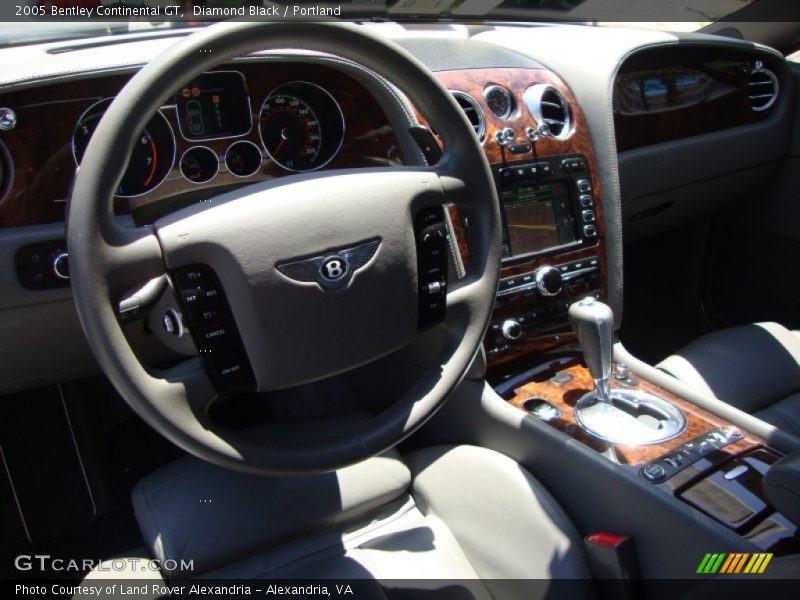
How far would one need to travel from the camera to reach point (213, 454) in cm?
99

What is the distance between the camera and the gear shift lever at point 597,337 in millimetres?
1460

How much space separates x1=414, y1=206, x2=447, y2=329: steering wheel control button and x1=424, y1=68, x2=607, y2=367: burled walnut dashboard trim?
17.4 inches

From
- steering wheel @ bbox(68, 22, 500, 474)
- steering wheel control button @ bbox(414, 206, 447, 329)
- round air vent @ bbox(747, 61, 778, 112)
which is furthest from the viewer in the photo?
round air vent @ bbox(747, 61, 778, 112)

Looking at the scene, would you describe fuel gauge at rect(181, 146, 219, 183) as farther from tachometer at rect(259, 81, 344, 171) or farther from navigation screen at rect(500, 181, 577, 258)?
navigation screen at rect(500, 181, 577, 258)

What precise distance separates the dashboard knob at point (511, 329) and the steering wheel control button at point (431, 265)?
17.5 inches

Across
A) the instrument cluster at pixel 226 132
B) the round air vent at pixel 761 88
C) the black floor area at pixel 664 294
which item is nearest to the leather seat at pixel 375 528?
the instrument cluster at pixel 226 132

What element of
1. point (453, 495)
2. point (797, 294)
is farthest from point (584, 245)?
point (797, 294)

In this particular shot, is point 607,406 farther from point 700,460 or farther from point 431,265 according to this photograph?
point 431,265

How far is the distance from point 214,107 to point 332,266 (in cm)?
59

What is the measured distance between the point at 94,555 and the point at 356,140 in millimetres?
1206

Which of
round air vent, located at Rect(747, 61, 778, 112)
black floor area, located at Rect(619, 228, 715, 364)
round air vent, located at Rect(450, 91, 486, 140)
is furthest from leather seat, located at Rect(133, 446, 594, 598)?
round air vent, located at Rect(747, 61, 778, 112)

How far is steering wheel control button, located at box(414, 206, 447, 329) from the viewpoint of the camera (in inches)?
45.8

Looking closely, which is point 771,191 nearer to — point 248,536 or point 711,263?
point 711,263

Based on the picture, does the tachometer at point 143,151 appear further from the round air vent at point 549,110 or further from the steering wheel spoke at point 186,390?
the round air vent at point 549,110
